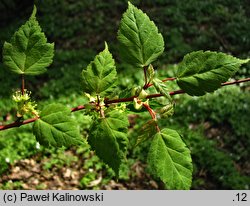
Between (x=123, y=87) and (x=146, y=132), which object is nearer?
(x=146, y=132)

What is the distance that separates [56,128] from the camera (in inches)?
23.8

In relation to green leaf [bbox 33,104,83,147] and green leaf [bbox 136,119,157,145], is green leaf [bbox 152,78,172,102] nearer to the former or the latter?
green leaf [bbox 136,119,157,145]

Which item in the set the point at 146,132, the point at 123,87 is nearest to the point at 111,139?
the point at 146,132

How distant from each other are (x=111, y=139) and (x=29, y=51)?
0.83 ft

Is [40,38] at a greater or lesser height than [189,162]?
greater

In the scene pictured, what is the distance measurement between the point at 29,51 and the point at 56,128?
174 millimetres

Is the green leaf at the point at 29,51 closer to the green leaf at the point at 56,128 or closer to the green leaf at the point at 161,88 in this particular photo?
the green leaf at the point at 56,128

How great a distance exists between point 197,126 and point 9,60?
4.65 metres

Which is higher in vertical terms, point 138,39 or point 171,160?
point 138,39

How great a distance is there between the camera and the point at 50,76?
19.1ft

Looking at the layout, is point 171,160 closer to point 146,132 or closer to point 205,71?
point 146,132

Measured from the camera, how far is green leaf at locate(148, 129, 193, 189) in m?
0.58
